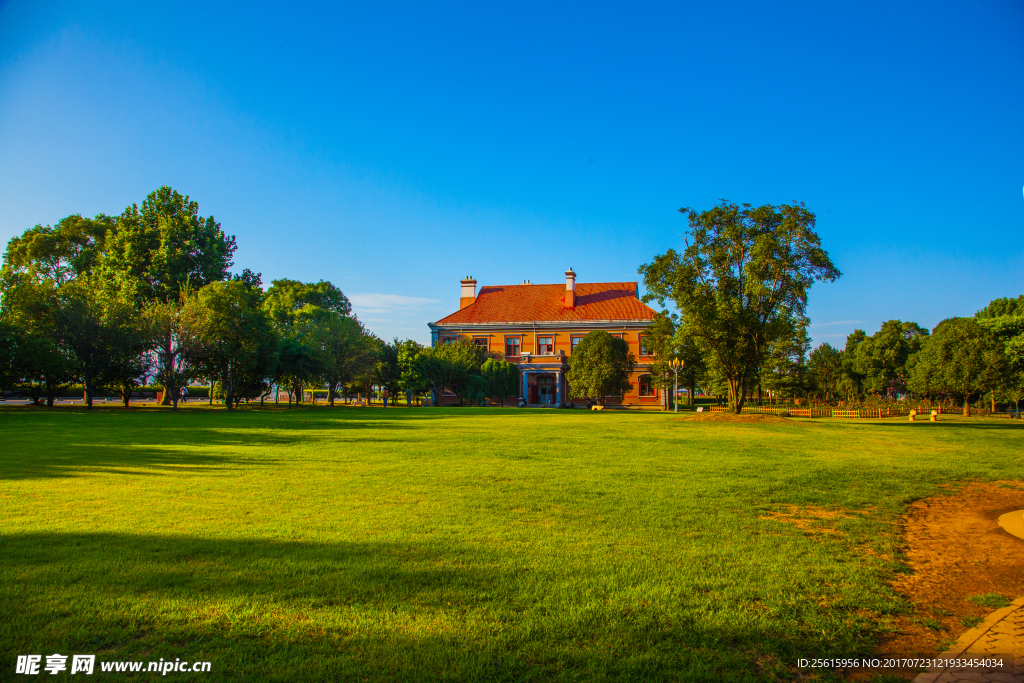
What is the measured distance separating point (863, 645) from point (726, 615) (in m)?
0.84

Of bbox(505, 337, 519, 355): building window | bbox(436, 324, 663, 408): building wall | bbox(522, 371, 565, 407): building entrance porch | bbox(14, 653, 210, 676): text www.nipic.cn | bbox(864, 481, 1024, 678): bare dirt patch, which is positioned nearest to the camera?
bbox(14, 653, 210, 676): text www.nipic.cn

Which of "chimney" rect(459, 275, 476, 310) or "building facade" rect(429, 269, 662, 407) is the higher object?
"chimney" rect(459, 275, 476, 310)

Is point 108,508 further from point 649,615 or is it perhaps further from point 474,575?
point 649,615

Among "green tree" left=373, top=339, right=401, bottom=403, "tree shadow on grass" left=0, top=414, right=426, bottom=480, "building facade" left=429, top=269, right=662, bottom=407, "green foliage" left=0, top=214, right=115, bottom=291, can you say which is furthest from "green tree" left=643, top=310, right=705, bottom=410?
"green foliage" left=0, top=214, right=115, bottom=291

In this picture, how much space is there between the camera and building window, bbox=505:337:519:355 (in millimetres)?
61062

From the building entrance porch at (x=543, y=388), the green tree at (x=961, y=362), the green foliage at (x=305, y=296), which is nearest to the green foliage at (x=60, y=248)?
the green foliage at (x=305, y=296)

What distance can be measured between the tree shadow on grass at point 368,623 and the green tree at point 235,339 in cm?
3130

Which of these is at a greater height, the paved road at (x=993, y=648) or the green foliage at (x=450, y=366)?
the green foliage at (x=450, y=366)

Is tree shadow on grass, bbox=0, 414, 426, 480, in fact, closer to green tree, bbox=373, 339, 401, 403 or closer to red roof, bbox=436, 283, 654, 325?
green tree, bbox=373, 339, 401, 403

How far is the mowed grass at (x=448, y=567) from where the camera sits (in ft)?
11.2

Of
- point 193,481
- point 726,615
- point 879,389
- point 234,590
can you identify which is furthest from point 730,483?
point 879,389

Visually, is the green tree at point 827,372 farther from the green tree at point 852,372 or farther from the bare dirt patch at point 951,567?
the bare dirt patch at point 951,567

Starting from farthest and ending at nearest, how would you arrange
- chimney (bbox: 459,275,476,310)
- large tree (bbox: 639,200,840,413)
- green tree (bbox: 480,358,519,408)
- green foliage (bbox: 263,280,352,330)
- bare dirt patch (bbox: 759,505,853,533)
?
chimney (bbox: 459,275,476,310) < green foliage (bbox: 263,280,352,330) < green tree (bbox: 480,358,519,408) < large tree (bbox: 639,200,840,413) < bare dirt patch (bbox: 759,505,853,533)

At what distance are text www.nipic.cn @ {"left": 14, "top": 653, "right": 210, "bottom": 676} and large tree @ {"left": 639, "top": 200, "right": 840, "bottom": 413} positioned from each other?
25.1 metres
